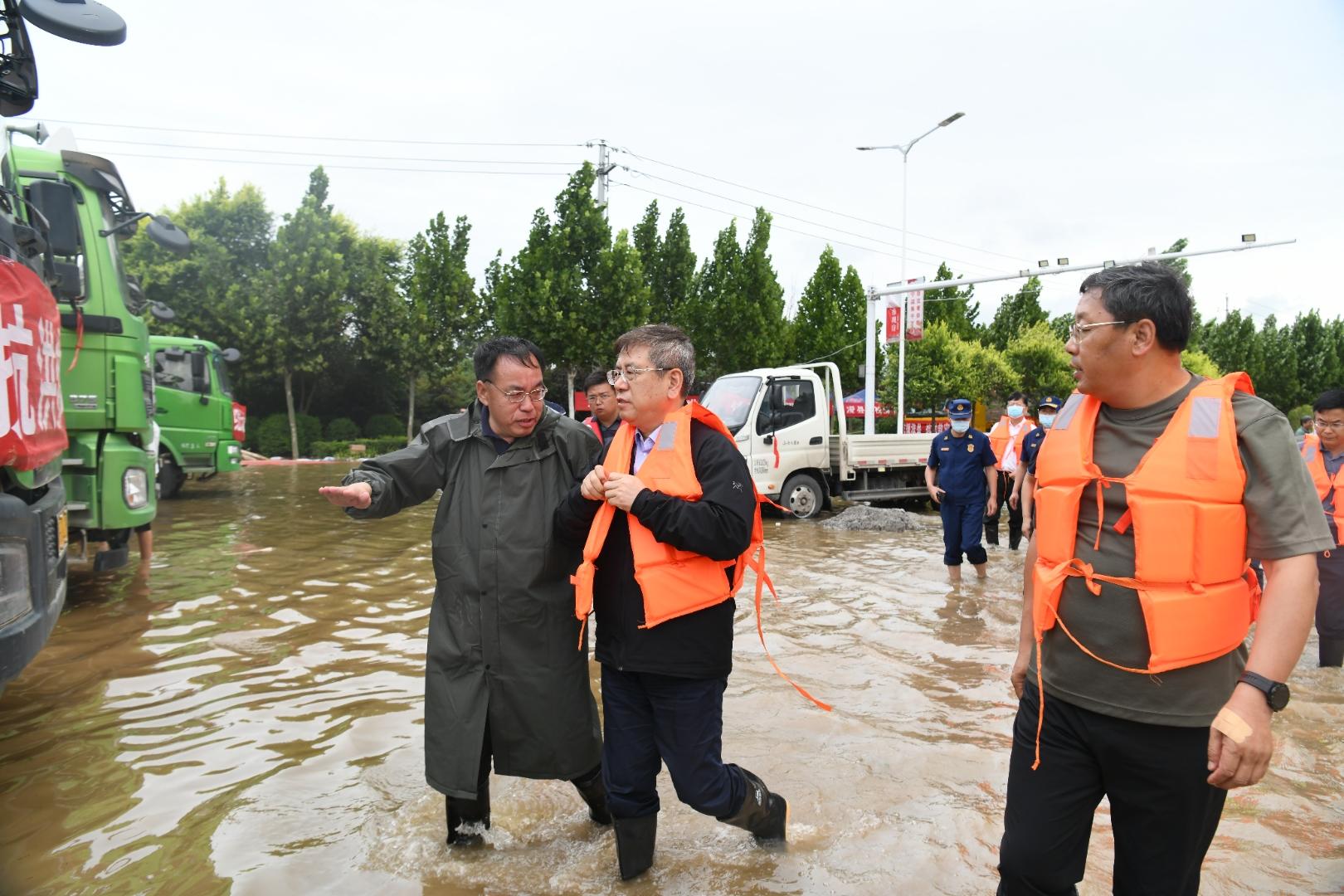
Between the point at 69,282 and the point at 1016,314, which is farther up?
the point at 1016,314

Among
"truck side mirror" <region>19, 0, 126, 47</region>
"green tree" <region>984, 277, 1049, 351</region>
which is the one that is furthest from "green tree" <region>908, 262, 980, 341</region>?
"truck side mirror" <region>19, 0, 126, 47</region>

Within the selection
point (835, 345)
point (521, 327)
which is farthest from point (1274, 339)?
point (521, 327)

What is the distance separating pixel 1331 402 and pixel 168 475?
15.6 metres

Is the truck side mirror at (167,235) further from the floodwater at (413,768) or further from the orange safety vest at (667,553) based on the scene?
the orange safety vest at (667,553)

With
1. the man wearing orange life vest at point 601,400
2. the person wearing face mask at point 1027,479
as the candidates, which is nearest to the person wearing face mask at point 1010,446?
the person wearing face mask at point 1027,479

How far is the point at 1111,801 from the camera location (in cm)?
234

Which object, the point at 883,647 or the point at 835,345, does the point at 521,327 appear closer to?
the point at 835,345

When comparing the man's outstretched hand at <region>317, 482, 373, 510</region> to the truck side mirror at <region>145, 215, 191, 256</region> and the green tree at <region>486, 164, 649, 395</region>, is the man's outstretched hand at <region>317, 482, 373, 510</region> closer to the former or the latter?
the truck side mirror at <region>145, 215, 191, 256</region>

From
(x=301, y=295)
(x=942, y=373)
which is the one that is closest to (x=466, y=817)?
(x=301, y=295)

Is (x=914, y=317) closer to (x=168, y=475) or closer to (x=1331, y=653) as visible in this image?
(x=168, y=475)

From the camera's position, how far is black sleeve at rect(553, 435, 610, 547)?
3113 mm

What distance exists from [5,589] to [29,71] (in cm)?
290

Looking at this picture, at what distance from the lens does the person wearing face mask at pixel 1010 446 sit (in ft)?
36.8

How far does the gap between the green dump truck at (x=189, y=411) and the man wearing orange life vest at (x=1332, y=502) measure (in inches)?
592
